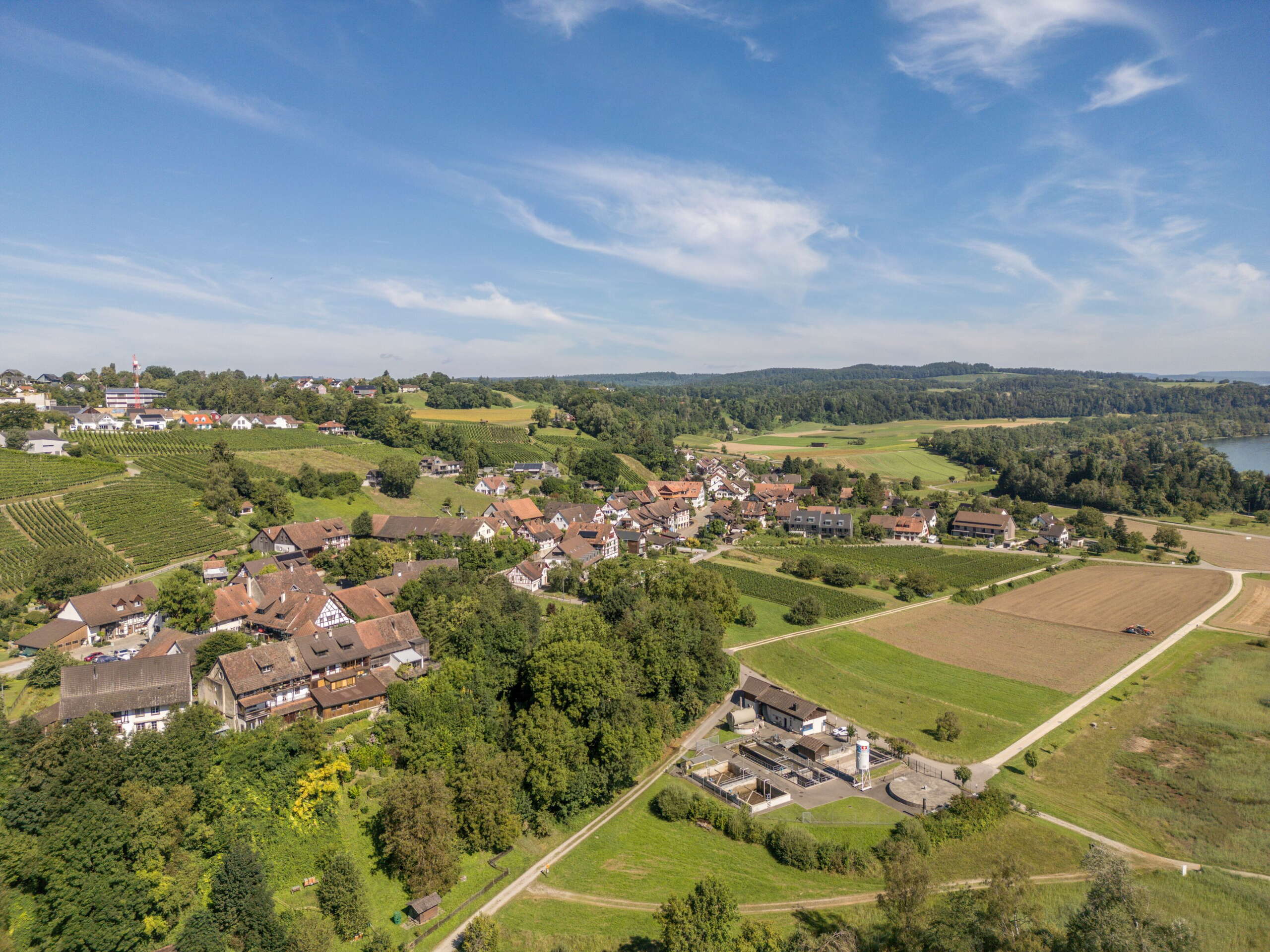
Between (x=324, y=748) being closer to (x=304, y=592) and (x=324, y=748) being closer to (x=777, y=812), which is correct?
(x=304, y=592)

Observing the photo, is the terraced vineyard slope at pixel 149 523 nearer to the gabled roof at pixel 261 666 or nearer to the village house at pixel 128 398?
the gabled roof at pixel 261 666

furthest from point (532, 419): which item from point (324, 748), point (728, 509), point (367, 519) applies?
point (324, 748)

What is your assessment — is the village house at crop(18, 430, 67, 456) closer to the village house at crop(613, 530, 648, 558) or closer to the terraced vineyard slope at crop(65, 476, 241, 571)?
the terraced vineyard slope at crop(65, 476, 241, 571)

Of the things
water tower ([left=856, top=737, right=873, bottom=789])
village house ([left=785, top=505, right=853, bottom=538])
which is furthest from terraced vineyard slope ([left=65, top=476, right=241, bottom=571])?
village house ([left=785, top=505, right=853, bottom=538])

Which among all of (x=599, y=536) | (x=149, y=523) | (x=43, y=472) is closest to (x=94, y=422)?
(x=43, y=472)

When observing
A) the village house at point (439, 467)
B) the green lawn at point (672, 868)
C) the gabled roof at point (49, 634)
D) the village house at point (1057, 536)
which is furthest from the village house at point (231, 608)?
the village house at point (1057, 536)

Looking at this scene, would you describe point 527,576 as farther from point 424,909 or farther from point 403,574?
point 424,909

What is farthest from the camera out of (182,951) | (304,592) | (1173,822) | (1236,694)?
(304,592)
